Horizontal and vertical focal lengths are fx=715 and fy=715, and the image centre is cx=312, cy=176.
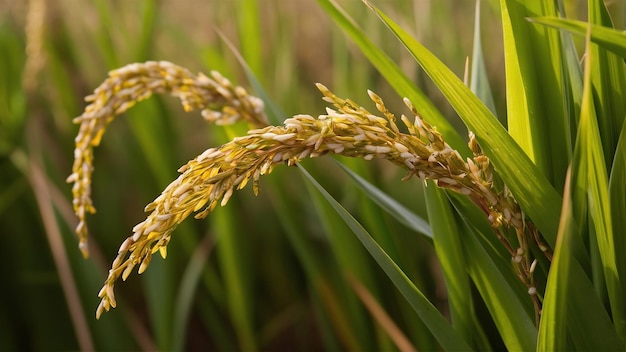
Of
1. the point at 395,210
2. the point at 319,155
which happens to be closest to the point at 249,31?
the point at 395,210

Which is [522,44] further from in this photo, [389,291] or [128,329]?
[128,329]

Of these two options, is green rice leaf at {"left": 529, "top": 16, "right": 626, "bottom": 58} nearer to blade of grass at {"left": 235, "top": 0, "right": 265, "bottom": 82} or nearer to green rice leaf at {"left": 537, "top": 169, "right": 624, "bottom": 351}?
green rice leaf at {"left": 537, "top": 169, "right": 624, "bottom": 351}

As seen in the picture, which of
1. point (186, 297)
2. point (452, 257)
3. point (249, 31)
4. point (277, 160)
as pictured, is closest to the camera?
point (277, 160)

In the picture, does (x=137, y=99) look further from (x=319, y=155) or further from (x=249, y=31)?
(x=249, y=31)

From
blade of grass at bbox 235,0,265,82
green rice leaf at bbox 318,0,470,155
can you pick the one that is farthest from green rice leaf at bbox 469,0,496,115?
blade of grass at bbox 235,0,265,82

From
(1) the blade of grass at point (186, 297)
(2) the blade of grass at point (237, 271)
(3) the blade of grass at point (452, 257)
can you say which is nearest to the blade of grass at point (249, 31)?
(2) the blade of grass at point (237, 271)

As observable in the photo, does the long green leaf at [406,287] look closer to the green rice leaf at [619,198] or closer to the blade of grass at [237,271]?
the green rice leaf at [619,198]

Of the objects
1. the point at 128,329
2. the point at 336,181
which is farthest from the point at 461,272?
the point at 128,329
